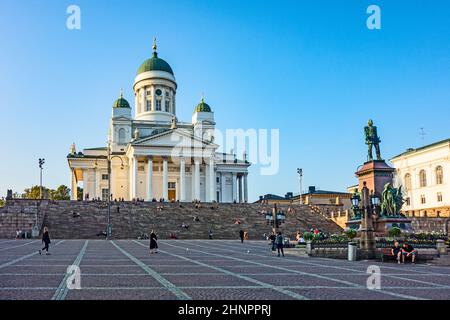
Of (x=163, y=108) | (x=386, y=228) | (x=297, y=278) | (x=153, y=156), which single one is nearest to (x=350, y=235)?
(x=386, y=228)

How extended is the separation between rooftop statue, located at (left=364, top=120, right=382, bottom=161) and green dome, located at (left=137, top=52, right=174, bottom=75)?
65.5 meters

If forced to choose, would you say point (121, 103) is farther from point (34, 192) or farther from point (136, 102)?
point (34, 192)

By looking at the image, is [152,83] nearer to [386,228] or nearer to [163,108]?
[163,108]

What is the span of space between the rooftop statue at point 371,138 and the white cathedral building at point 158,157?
4451 centimetres

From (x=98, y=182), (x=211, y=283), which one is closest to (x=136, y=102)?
(x=98, y=182)

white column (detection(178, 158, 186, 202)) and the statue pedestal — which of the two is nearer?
the statue pedestal

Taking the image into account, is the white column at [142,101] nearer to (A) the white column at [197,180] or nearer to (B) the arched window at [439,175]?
(A) the white column at [197,180]

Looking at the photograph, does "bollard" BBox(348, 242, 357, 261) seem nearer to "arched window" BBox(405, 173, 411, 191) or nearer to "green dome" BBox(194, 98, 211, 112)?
"arched window" BBox(405, 173, 411, 191)

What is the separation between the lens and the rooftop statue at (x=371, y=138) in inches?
1267

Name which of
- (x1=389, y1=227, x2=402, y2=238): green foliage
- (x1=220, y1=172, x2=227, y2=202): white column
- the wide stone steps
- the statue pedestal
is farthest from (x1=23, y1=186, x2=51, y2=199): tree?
(x1=389, y1=227, x2=402, y2=238): green foliage

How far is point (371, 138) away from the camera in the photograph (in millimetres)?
32938

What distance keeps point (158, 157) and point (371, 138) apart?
50.2 metres

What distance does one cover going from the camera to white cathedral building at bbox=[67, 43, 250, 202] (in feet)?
260
